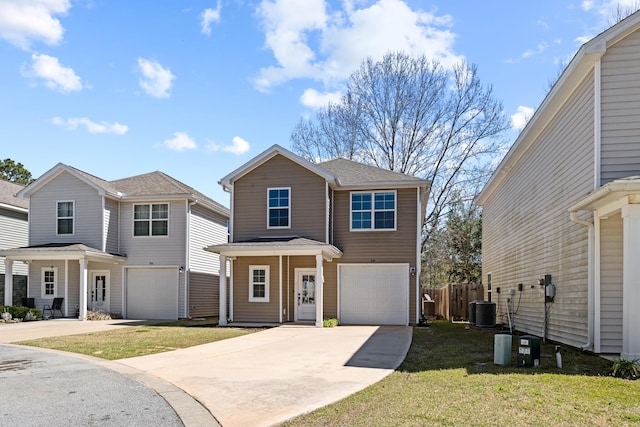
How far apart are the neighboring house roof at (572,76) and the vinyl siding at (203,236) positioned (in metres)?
12.9

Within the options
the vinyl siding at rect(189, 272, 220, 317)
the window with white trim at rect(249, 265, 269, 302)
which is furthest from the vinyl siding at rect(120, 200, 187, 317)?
the window with white trim at rect(249, 265, 269, 302)

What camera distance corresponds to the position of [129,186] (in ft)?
75.6

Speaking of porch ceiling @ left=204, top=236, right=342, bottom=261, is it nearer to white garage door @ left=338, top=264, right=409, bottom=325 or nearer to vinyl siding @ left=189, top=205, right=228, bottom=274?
white garage door @ left=338, top=264, right=409, bottom=325

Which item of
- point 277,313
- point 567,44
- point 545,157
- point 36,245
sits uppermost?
point 567,44

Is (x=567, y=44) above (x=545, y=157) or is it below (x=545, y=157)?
above

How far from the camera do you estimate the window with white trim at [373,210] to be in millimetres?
19109

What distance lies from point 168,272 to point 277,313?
221 inches

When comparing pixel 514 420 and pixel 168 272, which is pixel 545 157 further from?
pixel 168 272

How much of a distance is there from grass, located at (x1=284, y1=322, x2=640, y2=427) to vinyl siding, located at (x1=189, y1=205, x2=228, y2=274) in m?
14.9

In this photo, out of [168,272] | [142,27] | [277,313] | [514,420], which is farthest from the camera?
[168,272]

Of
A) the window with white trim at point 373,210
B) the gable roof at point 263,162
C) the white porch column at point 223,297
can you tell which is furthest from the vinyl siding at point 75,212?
the window with white trim at point 373,210

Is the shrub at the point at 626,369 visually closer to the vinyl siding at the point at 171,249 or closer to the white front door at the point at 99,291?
the vinyl siding at the point at 171,249

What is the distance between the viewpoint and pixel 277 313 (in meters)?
19.2

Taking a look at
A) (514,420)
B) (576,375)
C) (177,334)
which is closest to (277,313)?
(177,334)
